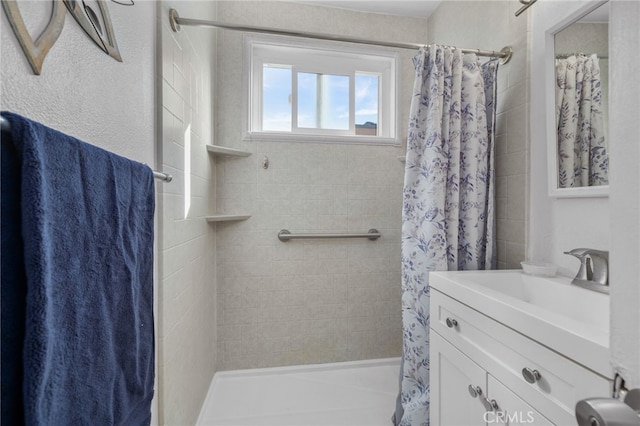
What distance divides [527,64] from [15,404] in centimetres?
180

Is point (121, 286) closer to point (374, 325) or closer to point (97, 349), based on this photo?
point (97, 349)

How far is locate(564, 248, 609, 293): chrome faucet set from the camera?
2.95 ft

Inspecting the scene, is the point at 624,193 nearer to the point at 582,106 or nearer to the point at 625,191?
the point at 625,191

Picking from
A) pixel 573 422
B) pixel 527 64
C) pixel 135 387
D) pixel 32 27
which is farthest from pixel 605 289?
pixel 32 27

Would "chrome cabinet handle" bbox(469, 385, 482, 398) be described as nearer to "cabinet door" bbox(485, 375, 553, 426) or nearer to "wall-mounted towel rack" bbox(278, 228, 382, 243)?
"cabinet door" bbox(485, 375, 553, 426)

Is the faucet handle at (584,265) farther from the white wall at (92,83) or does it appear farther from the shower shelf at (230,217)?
the shower shelf at (230,217)

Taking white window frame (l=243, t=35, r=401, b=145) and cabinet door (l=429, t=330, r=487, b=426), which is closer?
cabinet door (l=429, t=330, r=487, b=426)

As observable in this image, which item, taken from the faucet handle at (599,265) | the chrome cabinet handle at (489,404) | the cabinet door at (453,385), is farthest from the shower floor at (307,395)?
the faucet handle at (599,265)

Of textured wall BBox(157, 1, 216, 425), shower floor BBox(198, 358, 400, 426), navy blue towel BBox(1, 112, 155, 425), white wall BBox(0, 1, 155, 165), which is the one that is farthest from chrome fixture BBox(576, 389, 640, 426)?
shower floor BBox(198, 358, 400, 426)

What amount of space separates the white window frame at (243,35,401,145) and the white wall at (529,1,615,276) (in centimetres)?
93

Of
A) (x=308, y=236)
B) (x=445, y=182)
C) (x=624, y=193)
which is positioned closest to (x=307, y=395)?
(x=308, y=236)

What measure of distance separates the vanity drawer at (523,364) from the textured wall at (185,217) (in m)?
1.07

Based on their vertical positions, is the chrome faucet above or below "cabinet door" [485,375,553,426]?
above

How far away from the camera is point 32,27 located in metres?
0.48
